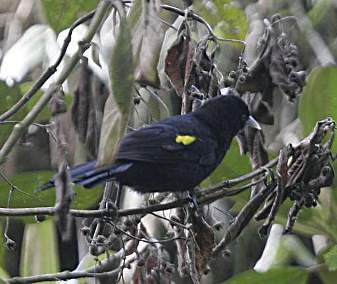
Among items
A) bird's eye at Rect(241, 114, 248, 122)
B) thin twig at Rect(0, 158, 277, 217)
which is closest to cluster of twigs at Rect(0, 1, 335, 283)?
thin twig at Rect(0, 158, 277, 217)

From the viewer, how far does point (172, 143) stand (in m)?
2.52

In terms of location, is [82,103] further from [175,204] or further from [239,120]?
[239,120]

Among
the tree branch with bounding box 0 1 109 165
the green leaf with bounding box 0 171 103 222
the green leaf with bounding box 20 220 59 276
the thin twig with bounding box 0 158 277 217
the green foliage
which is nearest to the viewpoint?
the tree branch with bounding box 0 1 109 165

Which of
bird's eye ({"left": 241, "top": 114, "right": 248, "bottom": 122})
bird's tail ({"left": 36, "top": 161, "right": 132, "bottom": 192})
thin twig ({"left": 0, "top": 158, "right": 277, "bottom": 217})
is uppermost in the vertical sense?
bird's eye ({"left": 241, "top": 114, "right": 248, "bottom": 122})

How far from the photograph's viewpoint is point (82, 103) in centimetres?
223

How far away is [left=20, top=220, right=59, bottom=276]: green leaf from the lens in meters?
3.10

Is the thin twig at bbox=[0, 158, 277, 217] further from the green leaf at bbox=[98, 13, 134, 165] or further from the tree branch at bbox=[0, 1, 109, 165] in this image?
the green leaf at bbox=[98, 13, 134, 165]

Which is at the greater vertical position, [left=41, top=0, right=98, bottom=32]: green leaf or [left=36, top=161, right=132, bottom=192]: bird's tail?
[left=41, top=0, right=98, bottom=32]: green leaf

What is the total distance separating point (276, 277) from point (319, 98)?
566 millimetres

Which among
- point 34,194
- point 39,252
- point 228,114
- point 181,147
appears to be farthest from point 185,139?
point 39,252

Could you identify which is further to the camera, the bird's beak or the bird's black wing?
the bird's beak

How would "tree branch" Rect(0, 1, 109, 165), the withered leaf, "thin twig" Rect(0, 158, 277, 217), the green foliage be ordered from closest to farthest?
"tree branch" Rect(0, 1, 109, 165) → "thin twig" Rect(0, 158, 277, 217) → the withered leaf → the green foliage

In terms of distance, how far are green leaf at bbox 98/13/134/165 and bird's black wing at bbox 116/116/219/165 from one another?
88 centimetres

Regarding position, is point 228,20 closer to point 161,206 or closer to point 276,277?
point 276,277
